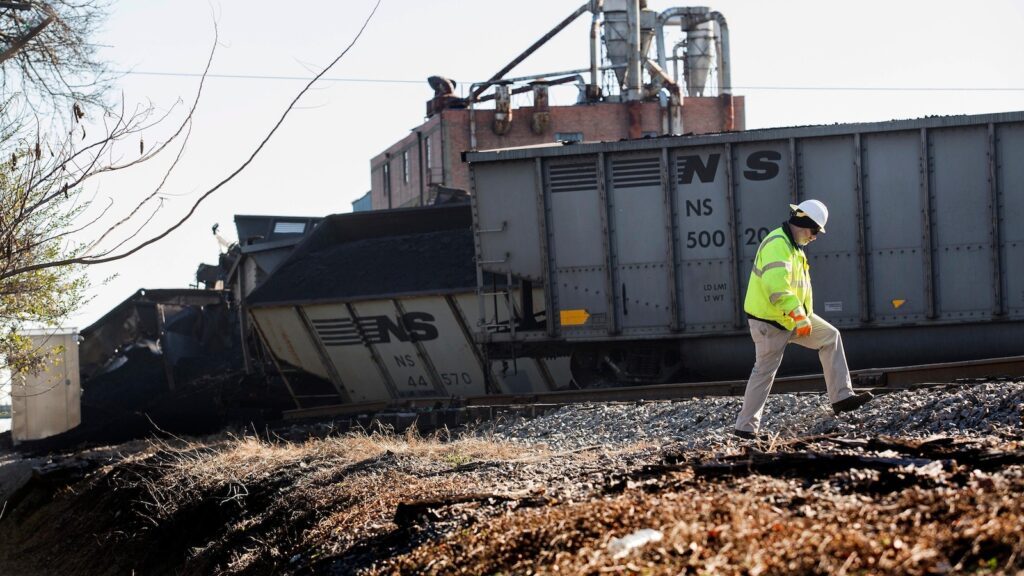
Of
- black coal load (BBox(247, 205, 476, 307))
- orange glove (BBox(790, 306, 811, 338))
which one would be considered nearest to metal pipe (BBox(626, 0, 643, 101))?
black coal load (BBox(247, 205, 476, 307))

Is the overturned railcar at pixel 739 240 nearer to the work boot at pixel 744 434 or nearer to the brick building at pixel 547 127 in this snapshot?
the work boot at pixel 744 434

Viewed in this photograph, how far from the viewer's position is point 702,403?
11195mm

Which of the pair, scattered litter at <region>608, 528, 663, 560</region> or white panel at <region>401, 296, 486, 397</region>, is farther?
white panel at <region>401, 296, 486, 397</region>

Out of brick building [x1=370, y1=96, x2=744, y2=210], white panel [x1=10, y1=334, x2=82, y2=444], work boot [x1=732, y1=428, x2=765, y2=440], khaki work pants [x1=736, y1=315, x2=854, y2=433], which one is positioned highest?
brick building [x1=370, y1=96, x2=744, y2=210]

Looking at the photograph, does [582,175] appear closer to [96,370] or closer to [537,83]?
[96,370]

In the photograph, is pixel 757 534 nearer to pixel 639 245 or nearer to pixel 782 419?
pixel 782 419

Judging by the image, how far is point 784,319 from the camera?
27.9ft

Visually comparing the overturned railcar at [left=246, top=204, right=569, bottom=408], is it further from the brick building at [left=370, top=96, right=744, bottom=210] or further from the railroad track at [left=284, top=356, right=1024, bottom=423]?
the brick building at [left=370, top=96, right=744, bottom=210]

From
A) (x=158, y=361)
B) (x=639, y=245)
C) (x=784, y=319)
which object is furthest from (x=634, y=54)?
(x=784, y=319)

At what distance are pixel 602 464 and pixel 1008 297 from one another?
27.8ft

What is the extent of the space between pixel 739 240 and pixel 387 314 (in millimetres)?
5318

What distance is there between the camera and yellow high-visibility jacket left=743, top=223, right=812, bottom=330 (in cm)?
848

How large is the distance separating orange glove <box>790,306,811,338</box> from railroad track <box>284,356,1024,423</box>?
2.61 metres

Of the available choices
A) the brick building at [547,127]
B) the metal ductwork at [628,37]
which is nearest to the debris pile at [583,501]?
the metal ductwork at [628,37]
